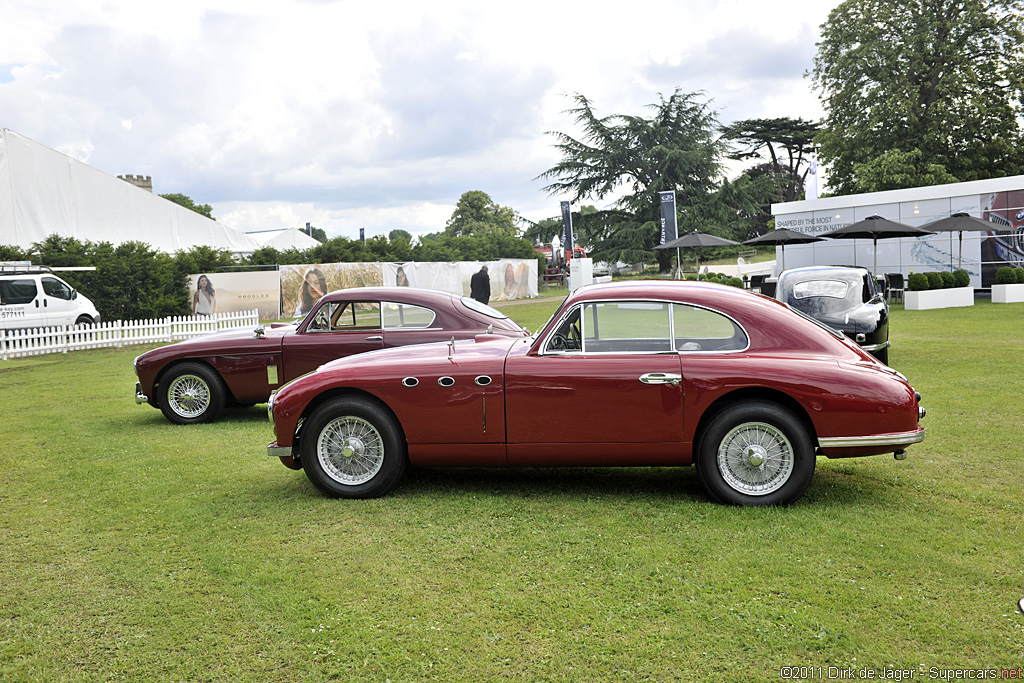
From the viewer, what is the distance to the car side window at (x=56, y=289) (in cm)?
2106

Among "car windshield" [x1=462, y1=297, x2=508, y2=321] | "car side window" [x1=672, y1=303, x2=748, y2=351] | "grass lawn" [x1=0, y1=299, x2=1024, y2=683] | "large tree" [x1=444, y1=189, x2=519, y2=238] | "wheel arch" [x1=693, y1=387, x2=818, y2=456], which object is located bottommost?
"grass lawn" [x1=0, y1=299, x2=1024, y2=683]

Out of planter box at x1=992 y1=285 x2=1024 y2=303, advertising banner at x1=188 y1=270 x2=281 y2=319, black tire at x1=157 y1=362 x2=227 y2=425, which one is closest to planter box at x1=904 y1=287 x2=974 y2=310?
planter box at x1=992 y1=285 x2=1024 y2=303

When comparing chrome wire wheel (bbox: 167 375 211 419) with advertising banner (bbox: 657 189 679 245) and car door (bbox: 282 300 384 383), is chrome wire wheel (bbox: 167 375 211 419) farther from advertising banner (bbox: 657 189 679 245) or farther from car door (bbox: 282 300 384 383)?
advertising banner (bbox: 657 189 679 245)

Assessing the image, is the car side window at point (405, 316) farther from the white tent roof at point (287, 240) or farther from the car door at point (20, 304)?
the white tent roof at point (287, 240)

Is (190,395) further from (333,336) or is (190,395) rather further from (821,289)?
(821,289)

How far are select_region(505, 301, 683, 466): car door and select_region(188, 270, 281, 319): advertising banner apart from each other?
26324 millimetres

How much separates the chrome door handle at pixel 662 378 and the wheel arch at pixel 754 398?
296 mm

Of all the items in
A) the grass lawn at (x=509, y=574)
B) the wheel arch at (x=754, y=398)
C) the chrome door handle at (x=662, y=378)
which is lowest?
the grass lawn at (x=509, y=574)

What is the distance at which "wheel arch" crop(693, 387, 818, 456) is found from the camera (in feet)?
17.0

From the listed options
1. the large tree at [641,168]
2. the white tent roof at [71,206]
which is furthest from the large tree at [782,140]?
the white tent roof at [71,206]

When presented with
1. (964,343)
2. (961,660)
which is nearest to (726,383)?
(961,660)

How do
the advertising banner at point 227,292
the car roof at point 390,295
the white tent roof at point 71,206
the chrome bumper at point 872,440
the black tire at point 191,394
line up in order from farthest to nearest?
the white tent roof at point 71,206 < the advertising banner at point 227,292 < the black tire at point 191,394 < the car roof at point 390,295 < the chrome bumper at point 872,440

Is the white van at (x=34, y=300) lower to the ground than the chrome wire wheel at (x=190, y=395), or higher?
higher

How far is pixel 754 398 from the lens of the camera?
17.2 feet
